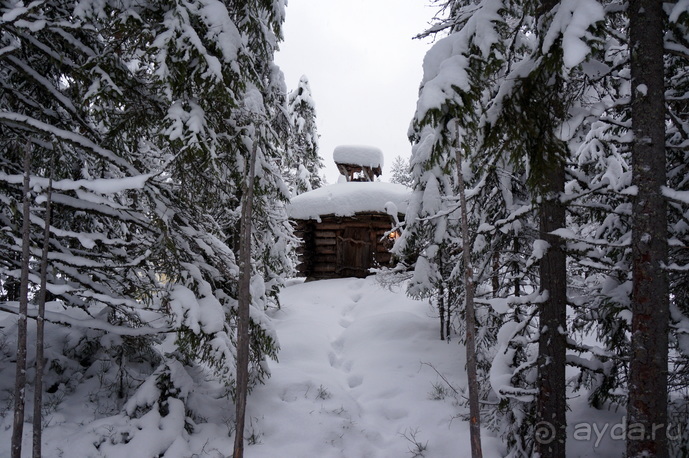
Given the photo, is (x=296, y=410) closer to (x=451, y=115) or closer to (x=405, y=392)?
(x=405, y=392)

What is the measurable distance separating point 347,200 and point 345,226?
1712mm

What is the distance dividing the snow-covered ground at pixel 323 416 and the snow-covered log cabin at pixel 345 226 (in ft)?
32.6

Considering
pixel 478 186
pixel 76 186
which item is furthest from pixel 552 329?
pixel 76 186

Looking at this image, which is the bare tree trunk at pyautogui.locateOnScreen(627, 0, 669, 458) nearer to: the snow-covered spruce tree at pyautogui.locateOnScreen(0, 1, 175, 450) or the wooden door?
the snow-covered spruce tree at pyautogui.locateOnScreen(0, 1, 175, 450)

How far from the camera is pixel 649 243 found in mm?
3699

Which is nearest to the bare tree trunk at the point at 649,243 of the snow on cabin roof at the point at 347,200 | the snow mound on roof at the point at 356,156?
the snow on cabin roof at the point at 347,200

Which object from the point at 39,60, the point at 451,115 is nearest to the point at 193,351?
the point at 451,115

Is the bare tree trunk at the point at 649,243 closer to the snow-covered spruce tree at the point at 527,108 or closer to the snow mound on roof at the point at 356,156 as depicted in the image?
the snow-covered spruce tree at the point at 527,108

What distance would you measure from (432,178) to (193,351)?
19.9ft

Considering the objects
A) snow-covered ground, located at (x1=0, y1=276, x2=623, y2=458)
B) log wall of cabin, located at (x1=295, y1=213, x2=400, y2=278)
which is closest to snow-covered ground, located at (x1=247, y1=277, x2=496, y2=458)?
snow-covered ground, located at (x1=0, y1=276, x2=623, y2=458)

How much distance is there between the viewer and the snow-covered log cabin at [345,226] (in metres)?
18.9

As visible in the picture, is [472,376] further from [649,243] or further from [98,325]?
[98,325]

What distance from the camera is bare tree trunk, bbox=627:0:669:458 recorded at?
368cm

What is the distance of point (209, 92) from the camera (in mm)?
4965
